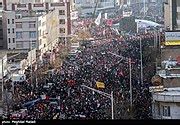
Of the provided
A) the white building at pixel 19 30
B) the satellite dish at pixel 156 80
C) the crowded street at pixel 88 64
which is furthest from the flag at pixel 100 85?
the white building at pixel 19 30

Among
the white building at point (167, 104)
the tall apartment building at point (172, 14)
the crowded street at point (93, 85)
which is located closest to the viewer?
the white building at point (167, 104)

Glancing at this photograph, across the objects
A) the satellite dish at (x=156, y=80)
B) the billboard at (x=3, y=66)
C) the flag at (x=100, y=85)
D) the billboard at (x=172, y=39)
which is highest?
the billboard at (x=172, y=39)

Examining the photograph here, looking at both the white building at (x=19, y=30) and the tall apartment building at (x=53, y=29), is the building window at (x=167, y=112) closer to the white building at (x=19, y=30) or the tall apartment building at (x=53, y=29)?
the tall apartment building at (x=53, y=29)

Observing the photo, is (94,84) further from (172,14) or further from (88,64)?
(172,14)

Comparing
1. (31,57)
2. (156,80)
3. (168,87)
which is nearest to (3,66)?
(31,57)

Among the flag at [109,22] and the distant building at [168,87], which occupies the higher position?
the flag at [109,22]

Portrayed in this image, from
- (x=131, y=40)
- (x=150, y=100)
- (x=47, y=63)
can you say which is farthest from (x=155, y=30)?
(x=150, y=100)
